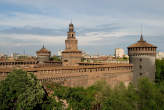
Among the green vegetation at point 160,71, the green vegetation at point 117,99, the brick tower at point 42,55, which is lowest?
the green vegetation at point 117,99

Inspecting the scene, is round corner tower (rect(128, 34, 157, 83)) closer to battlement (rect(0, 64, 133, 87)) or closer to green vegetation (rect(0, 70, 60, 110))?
battlement (rect(0, 64, 133, 87))

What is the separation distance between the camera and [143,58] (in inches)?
1345

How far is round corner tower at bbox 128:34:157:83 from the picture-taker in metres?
33.7

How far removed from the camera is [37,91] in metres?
21.4

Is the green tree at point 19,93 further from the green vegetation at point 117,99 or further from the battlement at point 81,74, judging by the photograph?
the battlement at point 81,74

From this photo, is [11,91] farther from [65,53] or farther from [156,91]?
[65,53]

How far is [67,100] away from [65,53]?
1805cm

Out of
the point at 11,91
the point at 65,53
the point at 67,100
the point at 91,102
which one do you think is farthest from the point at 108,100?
the point at 65,53

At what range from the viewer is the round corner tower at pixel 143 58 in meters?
33.7

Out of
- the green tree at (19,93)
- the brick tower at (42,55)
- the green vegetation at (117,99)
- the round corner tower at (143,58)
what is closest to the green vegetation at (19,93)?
the green tree at (19,93)

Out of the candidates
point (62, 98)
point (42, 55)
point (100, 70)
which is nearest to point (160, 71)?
point (100, 70)

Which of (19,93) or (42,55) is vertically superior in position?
(42,55)

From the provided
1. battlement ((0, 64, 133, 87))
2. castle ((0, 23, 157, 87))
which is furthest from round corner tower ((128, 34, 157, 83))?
battlement ((0, 64, 133, 87))

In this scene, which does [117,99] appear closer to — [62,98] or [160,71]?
[62,98]
